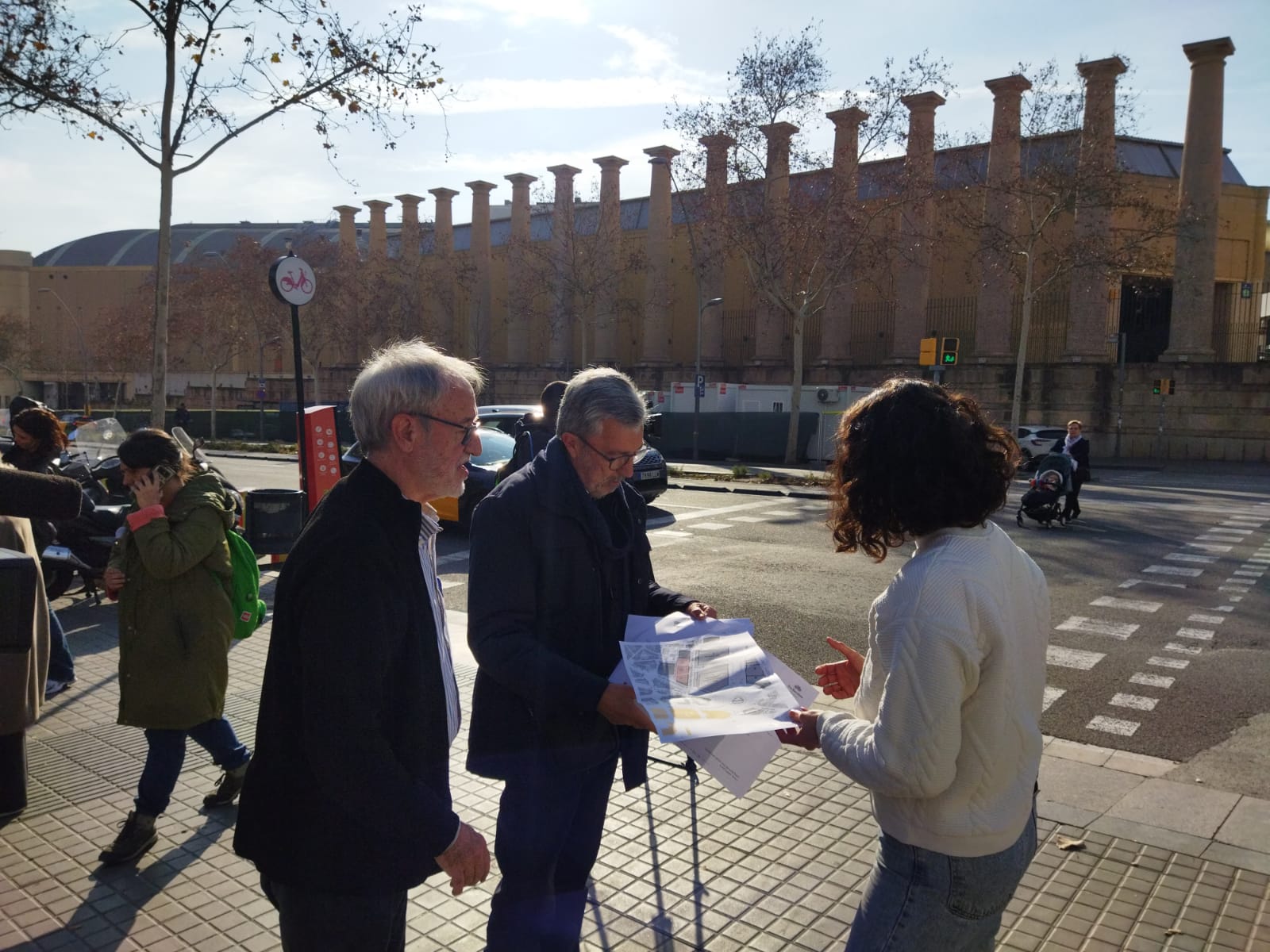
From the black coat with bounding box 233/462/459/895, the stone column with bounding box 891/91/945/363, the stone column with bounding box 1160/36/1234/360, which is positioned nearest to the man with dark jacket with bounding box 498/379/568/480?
the black coat with bounding box 233/462/459/895

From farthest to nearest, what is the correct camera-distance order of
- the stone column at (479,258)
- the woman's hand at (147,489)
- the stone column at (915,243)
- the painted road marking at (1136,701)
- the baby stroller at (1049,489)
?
the stone column at (479,258)
the stone column at (915,243)
the baby stroller at (1049,489)
the painted road marking at (1136,701)
the woman's hand at (147,489)

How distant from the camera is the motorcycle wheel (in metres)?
8.80

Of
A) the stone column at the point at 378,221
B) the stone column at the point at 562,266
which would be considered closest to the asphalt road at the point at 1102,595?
the stone column at the point at 562,266

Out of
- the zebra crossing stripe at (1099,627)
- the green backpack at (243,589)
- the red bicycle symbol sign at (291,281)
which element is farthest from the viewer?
the zebra crossing stripe at (1099,627)

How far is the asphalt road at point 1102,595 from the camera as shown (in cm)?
674

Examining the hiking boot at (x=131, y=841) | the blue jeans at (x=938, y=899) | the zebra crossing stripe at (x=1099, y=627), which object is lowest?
the zebra crossing stripe at (x=1099, y=627)

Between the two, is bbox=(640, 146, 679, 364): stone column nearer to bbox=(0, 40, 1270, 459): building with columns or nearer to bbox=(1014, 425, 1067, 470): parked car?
bbox=(0, 40, 1270, 459): building with columns

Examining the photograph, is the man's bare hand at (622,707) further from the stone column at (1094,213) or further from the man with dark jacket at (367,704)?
the stone column at (1094,213)

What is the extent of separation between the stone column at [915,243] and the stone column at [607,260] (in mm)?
13343

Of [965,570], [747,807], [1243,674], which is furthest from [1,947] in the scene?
[1243,674]

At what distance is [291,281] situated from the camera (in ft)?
26.7

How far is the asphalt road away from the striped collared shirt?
4.98 metres

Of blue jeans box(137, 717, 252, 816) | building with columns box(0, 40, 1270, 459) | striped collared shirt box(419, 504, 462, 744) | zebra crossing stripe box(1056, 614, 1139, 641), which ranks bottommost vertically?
zebra crossing stripe box(1056, 614, 1139, 641)

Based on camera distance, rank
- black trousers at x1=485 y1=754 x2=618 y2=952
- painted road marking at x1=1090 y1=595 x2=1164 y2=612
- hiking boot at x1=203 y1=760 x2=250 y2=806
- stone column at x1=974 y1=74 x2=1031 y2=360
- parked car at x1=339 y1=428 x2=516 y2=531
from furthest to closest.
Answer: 1. stone column at x1=974 y1=74 x2=1031 y2=360
2. parked car at x1=339 y1=428 x2=516 y2=531
3. painted road marking at x1=1090 y1=595 x2=1164 y2=612
4. hiking boot at x1=203 y1=760 x2=250 y2=806
5. black trousers at x1=485 y1=754 x2=618 y2=952
